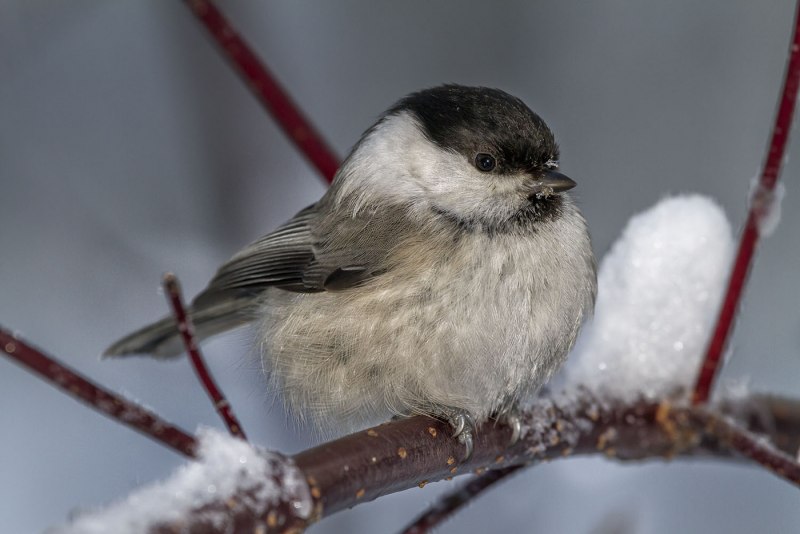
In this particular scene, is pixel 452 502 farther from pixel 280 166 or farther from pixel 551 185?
pixel 280 166

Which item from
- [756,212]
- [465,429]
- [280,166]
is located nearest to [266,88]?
[465,429]

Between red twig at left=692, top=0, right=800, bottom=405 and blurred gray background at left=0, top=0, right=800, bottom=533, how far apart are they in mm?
523

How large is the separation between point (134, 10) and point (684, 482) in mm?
2218

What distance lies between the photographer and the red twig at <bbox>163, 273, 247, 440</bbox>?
0.88m

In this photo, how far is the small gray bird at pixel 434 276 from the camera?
4.68 ft

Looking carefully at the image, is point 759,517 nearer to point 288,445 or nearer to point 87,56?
point 288,445

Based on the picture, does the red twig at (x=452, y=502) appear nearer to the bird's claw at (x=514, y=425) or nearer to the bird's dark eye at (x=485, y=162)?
the bird's claw at (x=514, y=425)

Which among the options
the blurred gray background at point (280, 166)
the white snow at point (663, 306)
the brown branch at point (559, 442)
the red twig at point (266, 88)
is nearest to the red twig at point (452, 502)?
the brown branch at point (559, 442)

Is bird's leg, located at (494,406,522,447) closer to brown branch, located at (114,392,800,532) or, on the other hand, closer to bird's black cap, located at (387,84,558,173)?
brown branch, located at (114,392,800,532)

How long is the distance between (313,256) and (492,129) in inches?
15.2

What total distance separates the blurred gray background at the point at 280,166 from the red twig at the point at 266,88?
1.35 feet

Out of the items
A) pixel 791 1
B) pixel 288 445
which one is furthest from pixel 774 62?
pixel 288 445

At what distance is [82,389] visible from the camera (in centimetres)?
79

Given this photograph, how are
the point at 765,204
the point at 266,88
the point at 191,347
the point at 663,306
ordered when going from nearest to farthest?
the point at 191,347
the point at 765,204
the point at 266,88
the point at 663,306
